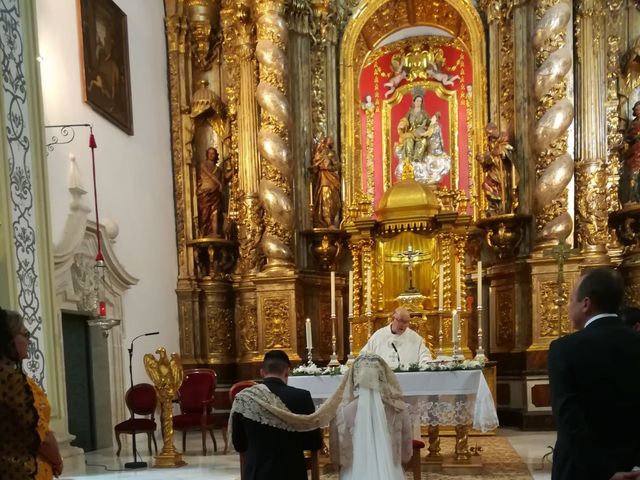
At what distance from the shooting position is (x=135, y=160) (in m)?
Answer: 10.9

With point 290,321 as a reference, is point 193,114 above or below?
above

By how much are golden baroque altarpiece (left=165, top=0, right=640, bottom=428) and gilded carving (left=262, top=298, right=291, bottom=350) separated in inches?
0.9

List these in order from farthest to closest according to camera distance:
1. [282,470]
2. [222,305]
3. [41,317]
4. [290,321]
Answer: [222,305] < [290,321] < [41,317] < [282,470]

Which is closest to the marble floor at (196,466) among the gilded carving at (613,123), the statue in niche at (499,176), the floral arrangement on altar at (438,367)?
the floral arrangement on altar at (438,367)

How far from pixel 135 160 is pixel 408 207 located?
14.1ft

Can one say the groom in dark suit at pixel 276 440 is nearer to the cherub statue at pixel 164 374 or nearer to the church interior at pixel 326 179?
the cherub statue at pixel 164 374

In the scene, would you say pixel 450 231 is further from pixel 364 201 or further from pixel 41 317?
pixel 41 317

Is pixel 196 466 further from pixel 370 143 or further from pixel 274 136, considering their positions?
pixel 370 143

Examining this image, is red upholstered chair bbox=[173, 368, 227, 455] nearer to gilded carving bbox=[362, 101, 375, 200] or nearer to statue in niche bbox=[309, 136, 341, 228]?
statue in niche bbox=[309, 136, 341, 228]

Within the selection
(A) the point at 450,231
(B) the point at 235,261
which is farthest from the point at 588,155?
(B) the point at 235,261

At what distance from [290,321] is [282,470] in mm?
7388

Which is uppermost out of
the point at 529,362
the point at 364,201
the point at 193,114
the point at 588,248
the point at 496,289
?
the point at 193,114

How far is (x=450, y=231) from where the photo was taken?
416 inches

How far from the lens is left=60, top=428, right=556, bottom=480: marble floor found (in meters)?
7.05
